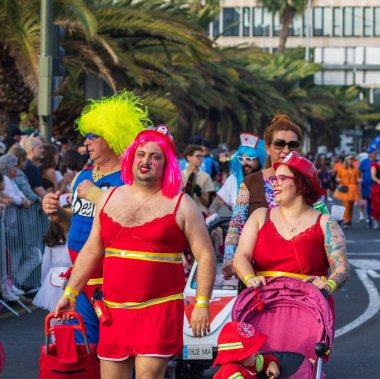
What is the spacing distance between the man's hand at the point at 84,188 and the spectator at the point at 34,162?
26.0 feet

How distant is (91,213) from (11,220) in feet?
21.3

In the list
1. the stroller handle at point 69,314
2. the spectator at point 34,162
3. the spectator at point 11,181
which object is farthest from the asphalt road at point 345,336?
the stroller handle at point 69,314

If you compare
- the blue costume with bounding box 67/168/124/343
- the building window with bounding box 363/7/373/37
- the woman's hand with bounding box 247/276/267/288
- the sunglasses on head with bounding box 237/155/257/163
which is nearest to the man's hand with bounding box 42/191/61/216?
the blue costume with bounding box 67/168/124/343

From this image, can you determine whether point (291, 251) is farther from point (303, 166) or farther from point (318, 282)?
point (303, 166)

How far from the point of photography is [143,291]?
612 cm

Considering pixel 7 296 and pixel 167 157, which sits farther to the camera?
pixel 7 296

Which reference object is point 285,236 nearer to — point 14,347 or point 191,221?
point 191,221

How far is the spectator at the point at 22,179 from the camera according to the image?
14.3 m

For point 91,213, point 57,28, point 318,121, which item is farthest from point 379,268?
point 318,121

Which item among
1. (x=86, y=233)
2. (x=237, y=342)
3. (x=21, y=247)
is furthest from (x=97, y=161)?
(x=21, y=247)

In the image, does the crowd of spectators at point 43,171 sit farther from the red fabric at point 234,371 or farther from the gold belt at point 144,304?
the red fabric at point 234,371

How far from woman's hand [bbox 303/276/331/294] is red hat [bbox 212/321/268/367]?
1.51ft

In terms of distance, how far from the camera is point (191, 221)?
246 inches

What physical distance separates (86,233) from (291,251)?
4.60ft
